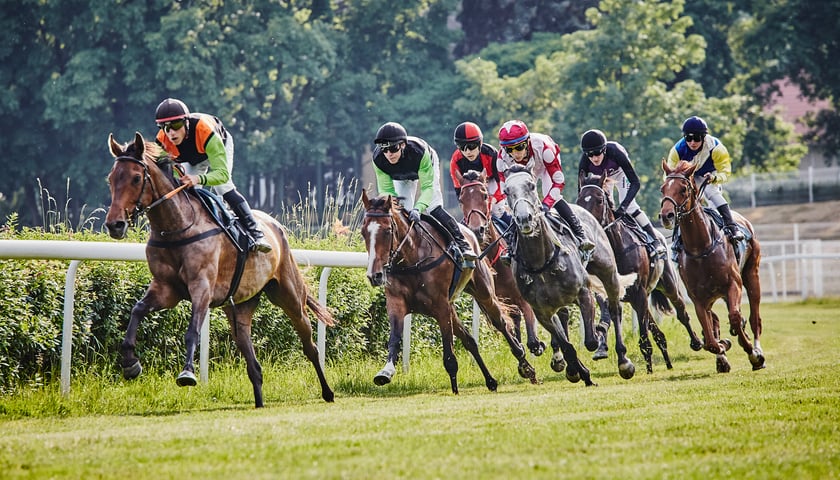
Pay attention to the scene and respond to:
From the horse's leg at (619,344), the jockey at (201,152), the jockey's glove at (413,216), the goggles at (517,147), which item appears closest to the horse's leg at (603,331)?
the horse's leg at (619,344)

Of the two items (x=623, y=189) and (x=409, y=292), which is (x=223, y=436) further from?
(x=623, y=189)

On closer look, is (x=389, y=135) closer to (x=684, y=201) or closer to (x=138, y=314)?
(x=138, y=314)

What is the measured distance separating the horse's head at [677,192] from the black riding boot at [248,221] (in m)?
4.11

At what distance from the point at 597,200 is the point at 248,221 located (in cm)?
455

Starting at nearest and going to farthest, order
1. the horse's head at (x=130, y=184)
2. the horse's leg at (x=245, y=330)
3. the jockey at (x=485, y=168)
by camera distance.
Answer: the horse's head at (x=130, y=184) < the horse's leg at (x=245, y=330) < the jockey at (x=485, y=168)

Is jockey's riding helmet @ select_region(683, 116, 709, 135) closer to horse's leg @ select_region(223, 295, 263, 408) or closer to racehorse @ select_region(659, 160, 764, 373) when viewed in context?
racehorse @ select_region(659, 160, 764, 373)

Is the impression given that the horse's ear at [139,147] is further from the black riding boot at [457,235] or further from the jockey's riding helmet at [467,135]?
the jockey's riding helmet at [467,135]

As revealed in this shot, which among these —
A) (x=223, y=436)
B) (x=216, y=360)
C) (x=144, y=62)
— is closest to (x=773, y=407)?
(x=223, y=436)

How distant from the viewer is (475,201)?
1195cm

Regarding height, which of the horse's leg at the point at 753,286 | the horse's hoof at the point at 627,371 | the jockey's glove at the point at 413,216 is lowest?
the horse's hoof at the point at 627,371

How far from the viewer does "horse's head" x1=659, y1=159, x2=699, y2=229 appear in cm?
1159

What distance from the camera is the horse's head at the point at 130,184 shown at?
27.1 feet

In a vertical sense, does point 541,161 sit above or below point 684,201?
above

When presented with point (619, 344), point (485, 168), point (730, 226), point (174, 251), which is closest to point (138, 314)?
point (174, 251)
